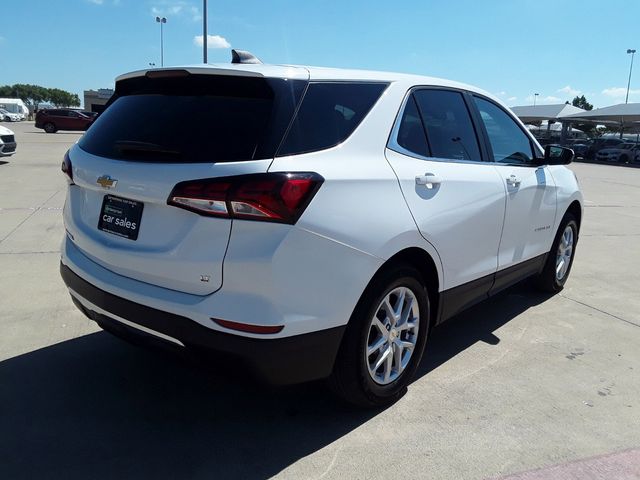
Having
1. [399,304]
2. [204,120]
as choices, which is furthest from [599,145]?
[204,120]

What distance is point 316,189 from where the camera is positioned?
245 cm

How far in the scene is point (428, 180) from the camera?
3.10 metres

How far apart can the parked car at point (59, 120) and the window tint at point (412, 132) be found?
120 ft

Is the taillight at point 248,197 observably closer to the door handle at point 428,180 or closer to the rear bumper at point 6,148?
the door handle at point 428,180

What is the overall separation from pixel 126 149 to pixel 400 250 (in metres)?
1.45

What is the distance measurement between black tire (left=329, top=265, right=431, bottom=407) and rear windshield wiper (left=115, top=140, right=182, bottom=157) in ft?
3.76

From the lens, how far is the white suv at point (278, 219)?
2355 millimetres

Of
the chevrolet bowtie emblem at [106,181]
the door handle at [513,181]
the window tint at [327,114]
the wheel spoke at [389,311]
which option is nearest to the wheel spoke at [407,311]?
the wheel spoke at [389,311]


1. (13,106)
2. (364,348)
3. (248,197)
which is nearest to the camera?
(248,197)

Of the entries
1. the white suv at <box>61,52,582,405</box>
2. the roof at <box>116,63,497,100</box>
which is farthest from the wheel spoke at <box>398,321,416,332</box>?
the roof at <box>116,63,497,100</box>

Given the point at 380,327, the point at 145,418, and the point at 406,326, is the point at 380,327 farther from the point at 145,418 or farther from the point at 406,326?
the point at 145,418

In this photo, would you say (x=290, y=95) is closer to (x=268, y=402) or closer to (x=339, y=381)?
(x=339, y=381)

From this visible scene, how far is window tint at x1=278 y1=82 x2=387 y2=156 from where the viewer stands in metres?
2.53

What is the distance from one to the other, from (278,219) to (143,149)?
790mm
